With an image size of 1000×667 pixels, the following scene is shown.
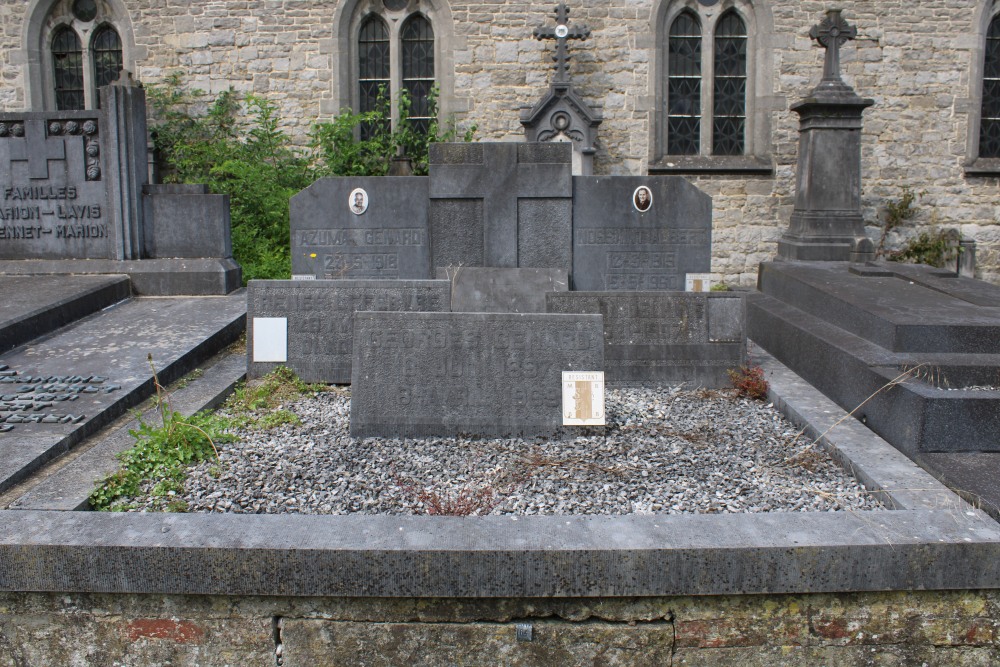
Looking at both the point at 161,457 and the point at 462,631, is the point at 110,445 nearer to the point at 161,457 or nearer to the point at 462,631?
the point at 161,457

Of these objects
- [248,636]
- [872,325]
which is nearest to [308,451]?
[248,636]

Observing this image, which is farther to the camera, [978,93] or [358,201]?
[978,93]

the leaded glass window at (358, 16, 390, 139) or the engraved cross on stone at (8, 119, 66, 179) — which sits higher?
the leaded glass window at (358, 16, 390, 139)

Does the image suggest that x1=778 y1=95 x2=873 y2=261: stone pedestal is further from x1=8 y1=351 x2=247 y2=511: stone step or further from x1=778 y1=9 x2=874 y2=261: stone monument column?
x1=8 y1=351 x2=247 y2=511: stone step

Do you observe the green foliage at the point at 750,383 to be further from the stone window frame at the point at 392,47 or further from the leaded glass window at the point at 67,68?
the leaded glass window at the point at 67,68

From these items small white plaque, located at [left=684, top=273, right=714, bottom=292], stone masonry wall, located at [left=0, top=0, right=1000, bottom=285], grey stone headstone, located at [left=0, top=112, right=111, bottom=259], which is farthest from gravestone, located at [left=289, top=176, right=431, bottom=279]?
stone masonry wall, located at [left=0, top=0, right=1000, bottom=285]

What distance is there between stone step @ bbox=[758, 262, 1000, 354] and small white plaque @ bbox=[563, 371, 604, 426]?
79.1 inches

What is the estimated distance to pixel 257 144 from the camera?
12.3 metres

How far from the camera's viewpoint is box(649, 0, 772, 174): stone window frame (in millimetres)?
12609

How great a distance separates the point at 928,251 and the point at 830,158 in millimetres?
2974

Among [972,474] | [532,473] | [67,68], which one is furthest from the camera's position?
[67,68]

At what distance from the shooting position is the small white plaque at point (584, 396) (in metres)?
4.60

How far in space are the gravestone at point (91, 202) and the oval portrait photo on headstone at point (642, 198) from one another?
3678 mm

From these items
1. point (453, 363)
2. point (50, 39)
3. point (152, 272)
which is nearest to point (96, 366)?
point (152, 272)
